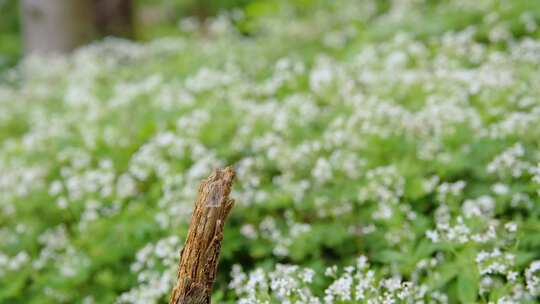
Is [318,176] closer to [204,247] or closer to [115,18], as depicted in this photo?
[204,247]

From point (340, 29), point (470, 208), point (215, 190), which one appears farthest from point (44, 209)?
point (340, 29)

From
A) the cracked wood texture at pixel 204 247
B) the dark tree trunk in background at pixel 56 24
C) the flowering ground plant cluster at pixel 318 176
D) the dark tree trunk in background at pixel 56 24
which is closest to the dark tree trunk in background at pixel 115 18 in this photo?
the dark tree trunk in background at pixel 56 24

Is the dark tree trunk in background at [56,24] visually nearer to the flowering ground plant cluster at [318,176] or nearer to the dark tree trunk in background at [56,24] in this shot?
the dark tree trunk in background at [56,24]

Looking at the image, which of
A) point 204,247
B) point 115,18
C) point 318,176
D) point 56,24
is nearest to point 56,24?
point 56,24

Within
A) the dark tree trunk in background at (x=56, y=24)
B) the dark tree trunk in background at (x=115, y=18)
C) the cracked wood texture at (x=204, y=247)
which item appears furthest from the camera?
the dark tree trunk in background at (x=115, y=18)

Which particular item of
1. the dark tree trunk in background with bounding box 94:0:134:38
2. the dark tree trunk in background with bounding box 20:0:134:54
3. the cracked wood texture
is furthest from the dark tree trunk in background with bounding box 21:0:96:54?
the cracked wood texture

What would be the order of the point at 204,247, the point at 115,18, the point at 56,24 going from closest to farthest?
the point at 204,247
the point at 56,24
the point at 115,18

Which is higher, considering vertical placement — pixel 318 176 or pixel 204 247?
pixel 318 176
